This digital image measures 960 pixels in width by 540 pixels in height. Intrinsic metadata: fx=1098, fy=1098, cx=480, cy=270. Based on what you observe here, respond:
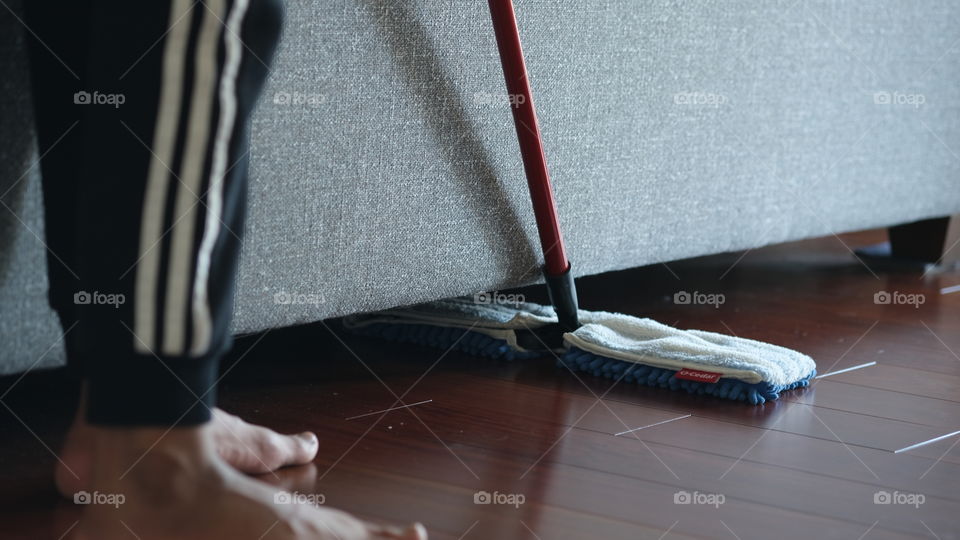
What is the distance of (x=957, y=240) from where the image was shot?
6.93 ft

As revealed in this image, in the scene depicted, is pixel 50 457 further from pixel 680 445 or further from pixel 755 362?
pixel 755 362

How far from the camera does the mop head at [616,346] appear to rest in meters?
1.17

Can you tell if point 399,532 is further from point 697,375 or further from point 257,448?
point 697,375

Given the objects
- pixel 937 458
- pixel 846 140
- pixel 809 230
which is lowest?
pixel 937 458

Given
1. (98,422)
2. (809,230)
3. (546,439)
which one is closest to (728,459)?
(546,439)

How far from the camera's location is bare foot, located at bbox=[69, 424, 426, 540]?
0.62 m

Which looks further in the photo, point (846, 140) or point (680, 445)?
point (846, 140)

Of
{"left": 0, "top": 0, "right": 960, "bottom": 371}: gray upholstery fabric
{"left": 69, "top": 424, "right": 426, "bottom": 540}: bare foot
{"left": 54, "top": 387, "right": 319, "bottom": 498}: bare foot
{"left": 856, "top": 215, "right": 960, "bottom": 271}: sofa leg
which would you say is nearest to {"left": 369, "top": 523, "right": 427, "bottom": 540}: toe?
{"left": 69, "top": 424, "right": 426, "bottom": 540}: bare foot

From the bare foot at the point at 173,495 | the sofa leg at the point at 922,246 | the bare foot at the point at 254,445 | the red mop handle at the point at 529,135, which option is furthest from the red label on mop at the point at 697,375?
the sofa leg at the point at 922,246

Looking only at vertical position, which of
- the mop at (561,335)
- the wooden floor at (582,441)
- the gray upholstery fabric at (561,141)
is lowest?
the wooden floor at (582,441)

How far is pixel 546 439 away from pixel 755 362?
0.97 feet

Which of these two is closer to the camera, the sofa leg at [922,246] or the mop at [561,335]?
the mop at [561,335]

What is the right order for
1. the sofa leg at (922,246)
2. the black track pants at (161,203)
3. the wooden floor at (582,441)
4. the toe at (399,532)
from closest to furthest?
the black track pants at (161,203)
the toe at (399,532)
the wooden floor at (582,441)
the sofa leg at (922,246)

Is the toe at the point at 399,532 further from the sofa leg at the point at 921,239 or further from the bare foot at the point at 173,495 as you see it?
the sofa leg at the point at 921,239
